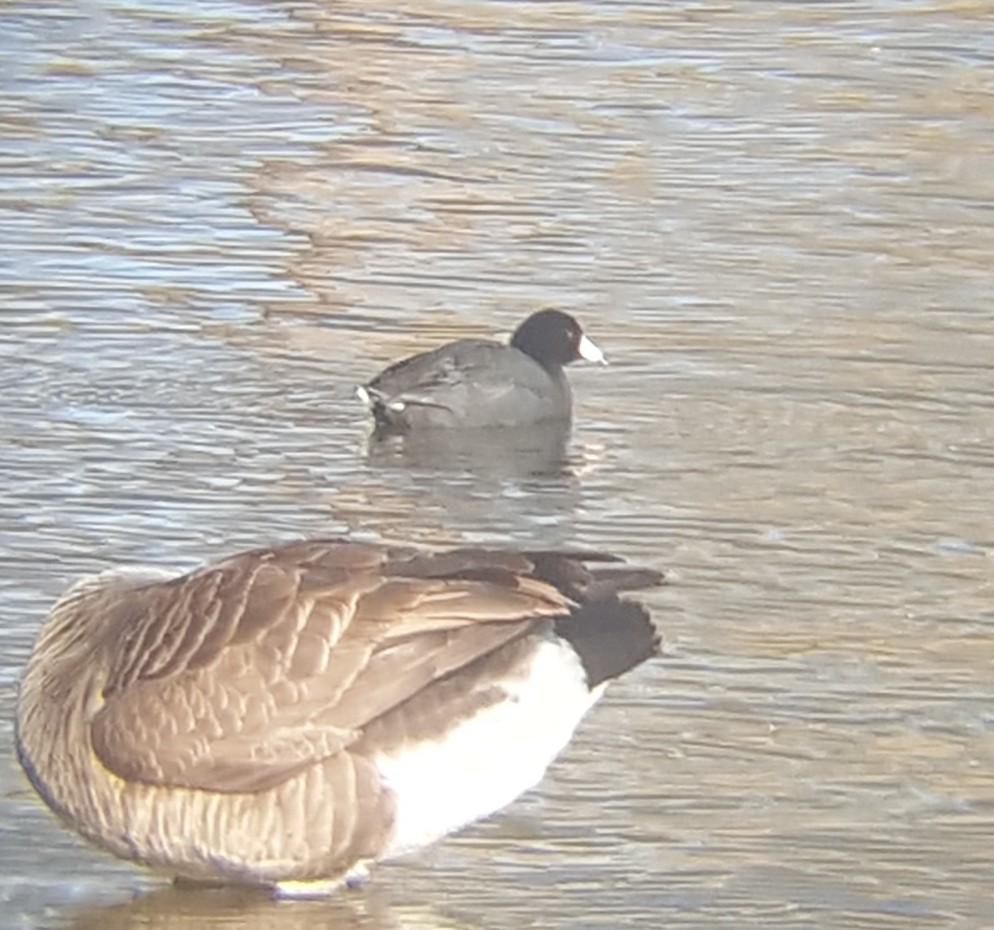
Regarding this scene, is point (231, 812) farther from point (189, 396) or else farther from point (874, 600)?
A: point (189, 396)

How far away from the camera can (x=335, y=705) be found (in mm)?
6129

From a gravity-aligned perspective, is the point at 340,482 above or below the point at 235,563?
below

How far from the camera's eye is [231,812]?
6.20 metres

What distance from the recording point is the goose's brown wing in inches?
241

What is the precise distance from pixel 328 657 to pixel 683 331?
5.08 m

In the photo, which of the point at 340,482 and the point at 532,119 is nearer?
the point at 340,482

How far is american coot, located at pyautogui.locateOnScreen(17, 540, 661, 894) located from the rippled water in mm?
321

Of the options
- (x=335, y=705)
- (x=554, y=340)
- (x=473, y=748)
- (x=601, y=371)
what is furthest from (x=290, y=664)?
(x=601, y=371)

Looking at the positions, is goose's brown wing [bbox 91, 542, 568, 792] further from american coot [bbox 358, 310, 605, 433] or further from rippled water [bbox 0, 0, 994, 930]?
american coot [bbox 358, 310, 605, 433]

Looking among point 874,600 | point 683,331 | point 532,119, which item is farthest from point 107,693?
point 532,119

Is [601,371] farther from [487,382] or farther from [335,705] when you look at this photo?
[335,705]

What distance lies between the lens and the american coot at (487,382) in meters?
10.1

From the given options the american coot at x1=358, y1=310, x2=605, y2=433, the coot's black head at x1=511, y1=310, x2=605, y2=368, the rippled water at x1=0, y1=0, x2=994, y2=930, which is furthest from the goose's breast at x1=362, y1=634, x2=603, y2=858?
the coot's black head at x1=511, y1=310, x2=605, y2=368

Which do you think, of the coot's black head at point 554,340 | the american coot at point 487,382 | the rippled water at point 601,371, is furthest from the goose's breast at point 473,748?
the coot's black head at point 554,340
